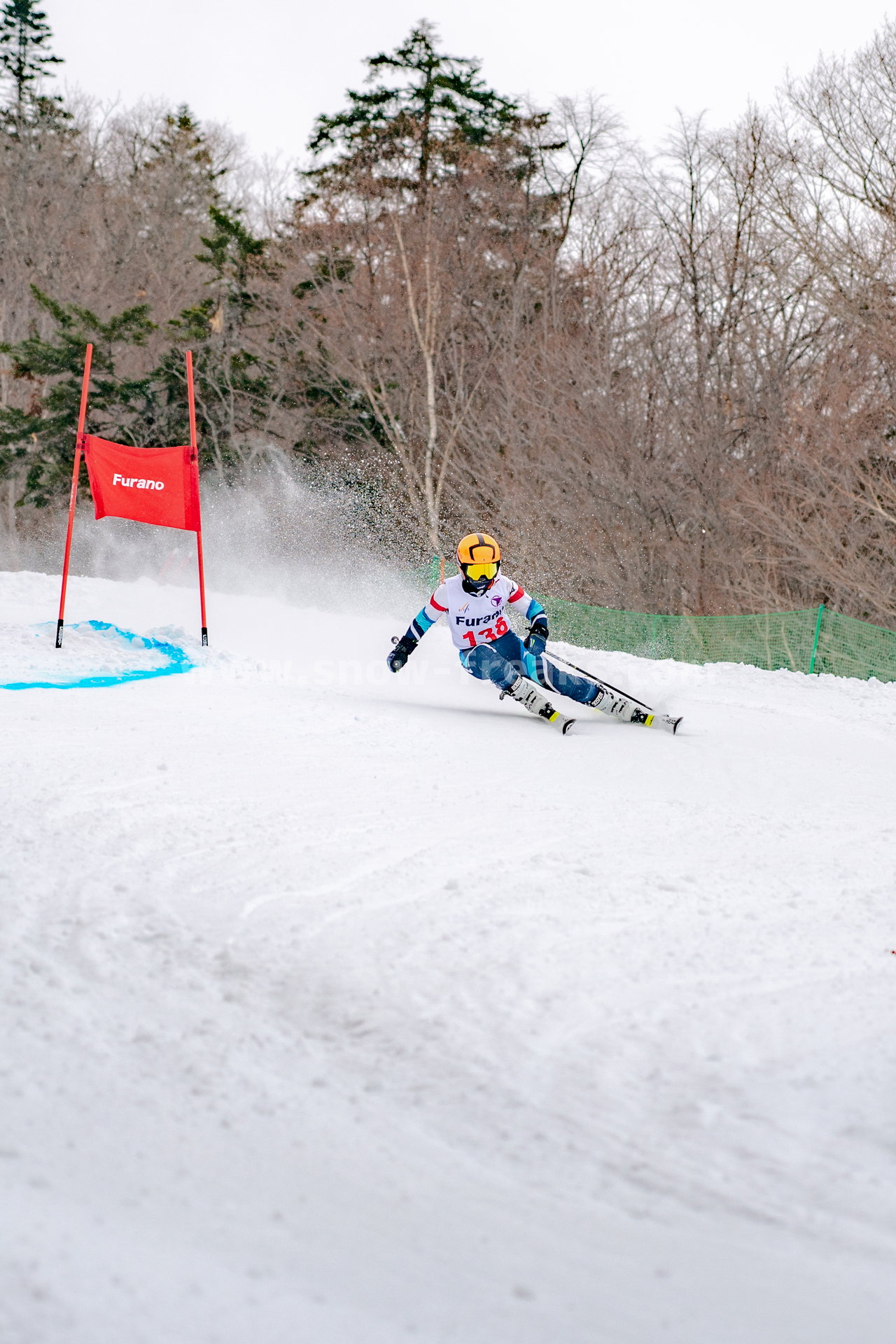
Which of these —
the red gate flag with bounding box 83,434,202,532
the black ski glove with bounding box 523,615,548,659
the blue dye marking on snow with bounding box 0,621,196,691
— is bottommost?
the blue dye marking on snow with bounding box 0,621,196,691

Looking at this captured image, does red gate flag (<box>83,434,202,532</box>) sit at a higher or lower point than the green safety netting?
higher

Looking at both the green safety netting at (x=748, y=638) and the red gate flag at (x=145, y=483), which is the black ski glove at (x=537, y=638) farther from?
the green safety netting at (x=748, y=638)

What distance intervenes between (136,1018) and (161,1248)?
2.73 ft

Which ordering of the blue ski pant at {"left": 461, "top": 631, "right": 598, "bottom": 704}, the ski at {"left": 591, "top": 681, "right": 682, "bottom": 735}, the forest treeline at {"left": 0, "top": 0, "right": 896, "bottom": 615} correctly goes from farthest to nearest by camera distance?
1. the forest treeline at {"left": 0, "top": 0, "right": 896, "bottom": 615}
2. the blue ski pant at {"left": 461, "top": 631, "right": 598, "bottom": 704}
3. the ski at {"left": 591, "top": 681, "right": 682, "bottom": 735}

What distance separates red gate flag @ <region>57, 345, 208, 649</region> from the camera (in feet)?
28.5

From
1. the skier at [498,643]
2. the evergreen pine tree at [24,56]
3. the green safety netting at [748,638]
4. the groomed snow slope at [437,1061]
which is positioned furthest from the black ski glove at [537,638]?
the evergreen pine tree at [24,56]

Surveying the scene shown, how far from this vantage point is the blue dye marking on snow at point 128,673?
6.95 m

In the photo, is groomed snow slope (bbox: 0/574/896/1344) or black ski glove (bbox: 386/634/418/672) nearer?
groomed snow slope (bbox: 0/574/896/1344)

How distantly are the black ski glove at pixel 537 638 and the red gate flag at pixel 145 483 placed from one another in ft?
10.6

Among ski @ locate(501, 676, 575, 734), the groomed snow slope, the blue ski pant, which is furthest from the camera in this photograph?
the blue ski pant

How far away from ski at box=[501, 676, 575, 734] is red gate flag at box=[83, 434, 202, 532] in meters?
3.40

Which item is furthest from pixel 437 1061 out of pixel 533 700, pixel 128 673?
pixel 128 673

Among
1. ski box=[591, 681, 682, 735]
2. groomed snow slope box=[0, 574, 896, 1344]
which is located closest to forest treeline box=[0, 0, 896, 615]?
ski box=[591, 681, 682, 735]

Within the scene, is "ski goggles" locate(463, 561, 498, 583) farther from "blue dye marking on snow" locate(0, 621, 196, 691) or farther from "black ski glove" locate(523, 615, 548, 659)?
"blue dye marking on snow" locate(0, 621, 196, 691)
